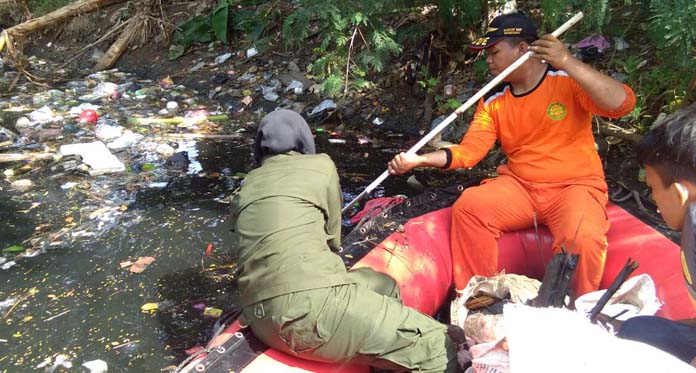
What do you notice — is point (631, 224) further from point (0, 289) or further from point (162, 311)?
point (0, 289)

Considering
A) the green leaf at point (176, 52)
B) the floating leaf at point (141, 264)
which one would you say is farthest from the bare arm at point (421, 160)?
the green leaf at point (176, 52)

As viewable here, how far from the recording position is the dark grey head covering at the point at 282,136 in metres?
2.07

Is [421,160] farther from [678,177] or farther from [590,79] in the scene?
[678,177]

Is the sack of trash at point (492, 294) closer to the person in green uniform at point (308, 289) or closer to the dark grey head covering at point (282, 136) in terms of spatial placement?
the person in green uniform at point (308, 289)

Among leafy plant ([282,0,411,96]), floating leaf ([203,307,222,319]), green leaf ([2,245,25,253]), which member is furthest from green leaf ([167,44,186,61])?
floating leaf ([203,307,222,319])

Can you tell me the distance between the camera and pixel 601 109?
2.37m

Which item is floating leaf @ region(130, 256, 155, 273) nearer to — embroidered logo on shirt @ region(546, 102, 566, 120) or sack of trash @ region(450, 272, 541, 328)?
sack of trash @ region(450, 272, 541, 328)

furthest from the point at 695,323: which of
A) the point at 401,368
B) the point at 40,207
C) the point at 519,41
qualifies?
the point at 40,207

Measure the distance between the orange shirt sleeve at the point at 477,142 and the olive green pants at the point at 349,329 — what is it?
985 millimetres

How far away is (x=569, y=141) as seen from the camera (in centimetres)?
255

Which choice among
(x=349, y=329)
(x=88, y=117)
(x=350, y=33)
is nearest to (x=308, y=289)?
(x=349, y=329)

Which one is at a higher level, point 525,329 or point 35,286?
point 525,329

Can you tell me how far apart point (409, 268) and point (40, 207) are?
2.87 m

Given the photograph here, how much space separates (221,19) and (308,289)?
623 cm
